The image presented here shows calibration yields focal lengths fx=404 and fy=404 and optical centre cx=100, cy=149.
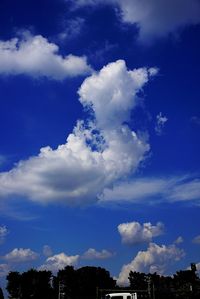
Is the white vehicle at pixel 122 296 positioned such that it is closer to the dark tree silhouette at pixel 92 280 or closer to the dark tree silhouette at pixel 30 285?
the dark tree silhouette at pixel 30 285

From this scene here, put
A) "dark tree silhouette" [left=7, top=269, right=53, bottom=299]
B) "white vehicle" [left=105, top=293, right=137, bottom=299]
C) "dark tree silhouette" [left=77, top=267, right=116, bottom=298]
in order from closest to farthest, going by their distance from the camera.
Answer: "white vehicle" [left=105, top=293, right=137, bottom=299] → "dark tree silhouette" [left=7, top=269, right=53, bottom=299] → "dark tree silhouette" [left=77, top=267, right=116, bottom=298]

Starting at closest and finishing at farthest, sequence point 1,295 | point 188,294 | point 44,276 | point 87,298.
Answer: point 1,295 → point 188,294 → point 87,298 → point 44,276

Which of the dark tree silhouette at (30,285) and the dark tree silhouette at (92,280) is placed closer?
the dark tree silhouette at (30,285)

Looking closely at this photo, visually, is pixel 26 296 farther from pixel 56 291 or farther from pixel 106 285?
pixel 106 285

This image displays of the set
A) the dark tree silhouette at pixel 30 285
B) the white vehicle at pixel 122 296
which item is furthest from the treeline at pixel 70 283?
the white vehicle at pixel 122 296

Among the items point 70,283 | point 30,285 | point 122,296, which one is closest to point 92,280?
point 70,283

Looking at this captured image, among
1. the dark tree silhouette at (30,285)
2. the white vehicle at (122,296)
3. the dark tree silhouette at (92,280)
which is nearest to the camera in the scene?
the white vehicle at (122,296)

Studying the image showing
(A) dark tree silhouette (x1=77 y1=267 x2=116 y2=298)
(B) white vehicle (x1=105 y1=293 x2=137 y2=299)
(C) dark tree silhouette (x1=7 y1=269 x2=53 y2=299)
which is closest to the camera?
(B) white vehicle (x1=105 y1=293 x2=137 y2=299)

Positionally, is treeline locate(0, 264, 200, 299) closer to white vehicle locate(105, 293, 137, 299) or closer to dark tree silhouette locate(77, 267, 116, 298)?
dark tree silhouette locate(77, 267, 116, 298)

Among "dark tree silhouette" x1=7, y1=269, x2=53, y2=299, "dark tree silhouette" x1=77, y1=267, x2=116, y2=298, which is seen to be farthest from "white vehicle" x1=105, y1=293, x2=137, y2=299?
"dark tree silhouette" x1=77, y1=267, x2=116, y2=298

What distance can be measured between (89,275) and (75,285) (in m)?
6.29

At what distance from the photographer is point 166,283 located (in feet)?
545

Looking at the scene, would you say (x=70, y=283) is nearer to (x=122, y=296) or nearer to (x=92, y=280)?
(x=92, y=280)

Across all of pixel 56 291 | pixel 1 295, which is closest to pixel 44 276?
pixel 56 291
